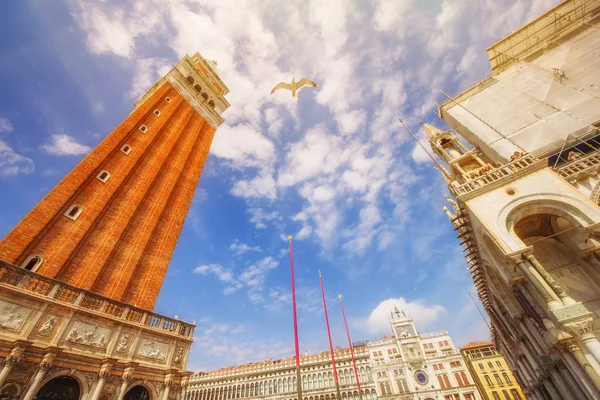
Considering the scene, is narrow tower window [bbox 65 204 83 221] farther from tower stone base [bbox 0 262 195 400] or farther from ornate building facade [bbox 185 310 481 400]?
ornate building facade [bbox 185 310 481 400]

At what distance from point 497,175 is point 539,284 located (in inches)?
186

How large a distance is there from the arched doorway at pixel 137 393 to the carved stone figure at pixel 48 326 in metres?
3.96

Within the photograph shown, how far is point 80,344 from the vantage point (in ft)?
31.3

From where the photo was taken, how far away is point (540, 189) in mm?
9539

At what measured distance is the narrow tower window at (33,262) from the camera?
36.4 ft

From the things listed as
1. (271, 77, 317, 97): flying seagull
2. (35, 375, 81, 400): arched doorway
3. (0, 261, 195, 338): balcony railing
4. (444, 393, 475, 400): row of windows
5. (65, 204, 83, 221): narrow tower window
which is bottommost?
(35, 375, 81, 400): arched doorway

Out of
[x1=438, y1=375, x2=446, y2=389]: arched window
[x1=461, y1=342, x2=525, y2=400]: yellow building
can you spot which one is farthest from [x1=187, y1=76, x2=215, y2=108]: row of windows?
[x1=461, y1=342, x2=525, y2=400]: yellow building

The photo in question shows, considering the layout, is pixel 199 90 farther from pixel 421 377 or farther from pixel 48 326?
pixel 421 377

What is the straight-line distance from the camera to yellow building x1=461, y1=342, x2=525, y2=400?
142ft

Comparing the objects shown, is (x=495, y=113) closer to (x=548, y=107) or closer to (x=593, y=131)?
(x=548, y=107)

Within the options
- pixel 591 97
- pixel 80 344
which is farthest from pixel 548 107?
pixel 80 344

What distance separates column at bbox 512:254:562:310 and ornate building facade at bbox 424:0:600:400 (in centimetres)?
3

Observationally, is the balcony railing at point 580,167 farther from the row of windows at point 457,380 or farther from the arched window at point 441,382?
the arched window at point 441,382

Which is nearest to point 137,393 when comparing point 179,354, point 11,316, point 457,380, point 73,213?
point 179,354
